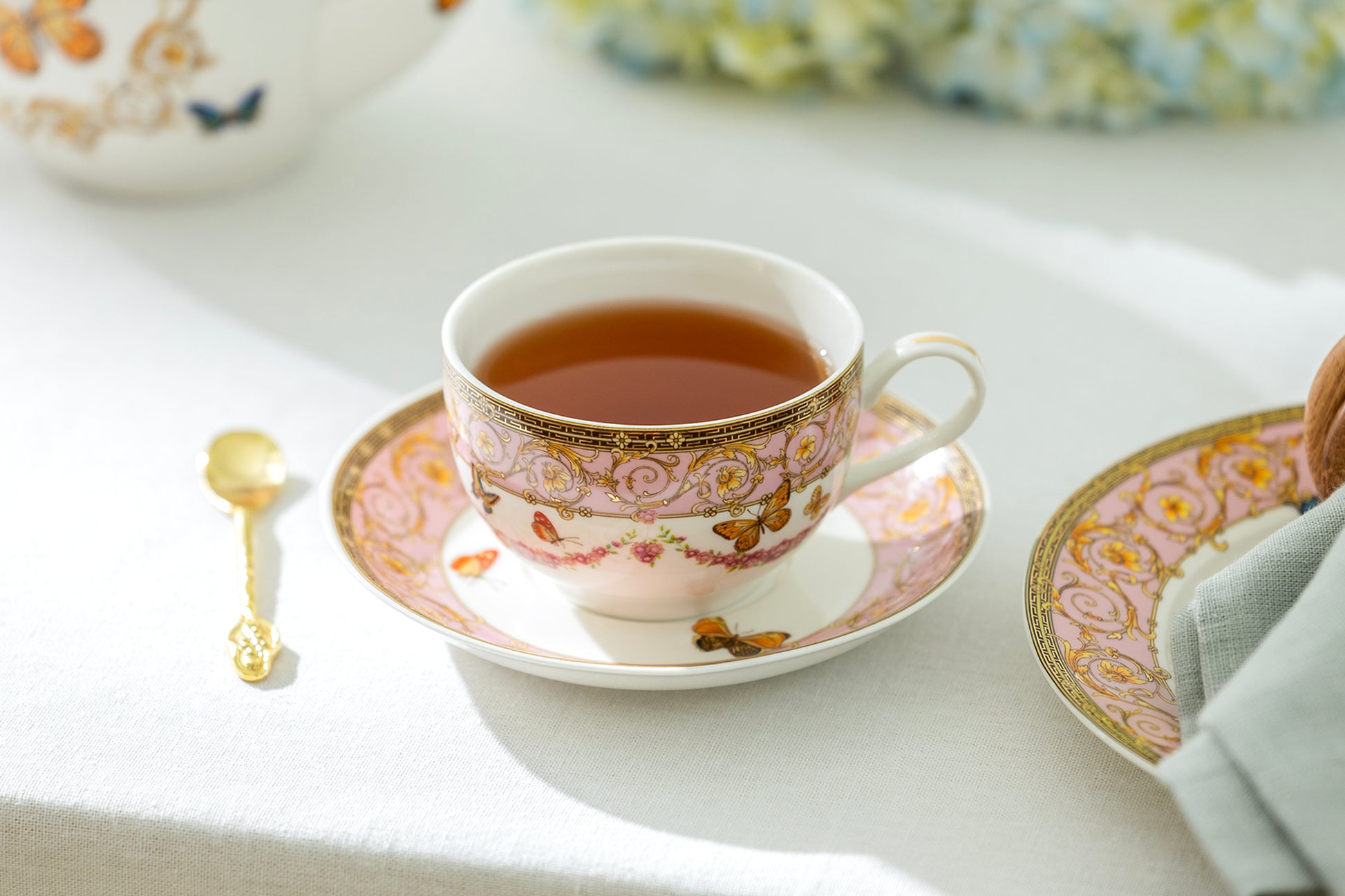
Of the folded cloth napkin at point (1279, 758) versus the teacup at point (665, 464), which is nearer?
the folded cloth napkin at point (1279, 758)

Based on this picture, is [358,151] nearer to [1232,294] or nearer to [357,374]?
[357,374]

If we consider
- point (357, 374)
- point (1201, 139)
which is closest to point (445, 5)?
point (357, 374)

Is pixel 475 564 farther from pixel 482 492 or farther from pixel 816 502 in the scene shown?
pixel 816 502

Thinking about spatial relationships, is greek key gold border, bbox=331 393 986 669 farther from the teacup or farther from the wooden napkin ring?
the wooden napkin ring

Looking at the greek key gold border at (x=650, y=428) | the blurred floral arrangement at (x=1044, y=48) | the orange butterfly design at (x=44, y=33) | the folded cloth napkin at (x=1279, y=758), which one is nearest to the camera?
the folded cloth napkin at (x=1279, y=758)

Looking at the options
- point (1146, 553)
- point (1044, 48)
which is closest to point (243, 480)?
point (1146, 553)

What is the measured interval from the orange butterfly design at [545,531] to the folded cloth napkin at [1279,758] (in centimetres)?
25

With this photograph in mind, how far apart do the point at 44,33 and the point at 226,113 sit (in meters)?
0.12

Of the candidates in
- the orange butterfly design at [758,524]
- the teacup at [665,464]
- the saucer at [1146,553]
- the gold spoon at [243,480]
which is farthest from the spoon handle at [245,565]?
the saucer at [1146,553]

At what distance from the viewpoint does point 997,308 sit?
86cm

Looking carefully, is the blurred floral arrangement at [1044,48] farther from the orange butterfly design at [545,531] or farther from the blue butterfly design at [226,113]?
the orange butterfly design at [545,531]

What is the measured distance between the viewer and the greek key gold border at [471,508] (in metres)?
0.51

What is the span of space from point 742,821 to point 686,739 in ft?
0.15

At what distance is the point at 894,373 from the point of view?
0.56 metres
